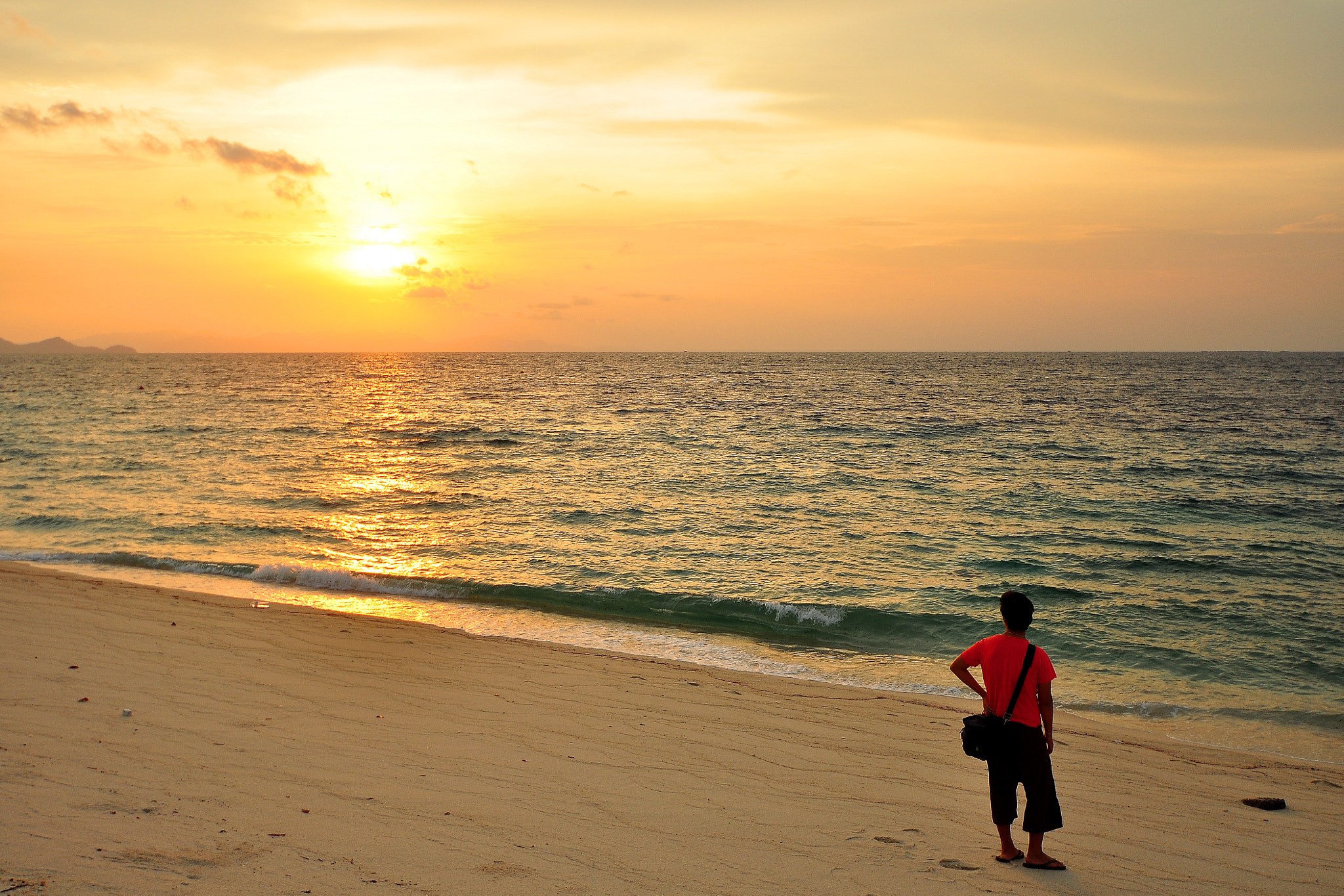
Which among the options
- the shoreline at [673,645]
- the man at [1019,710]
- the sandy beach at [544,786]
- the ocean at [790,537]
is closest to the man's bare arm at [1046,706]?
the man at [1019,710]

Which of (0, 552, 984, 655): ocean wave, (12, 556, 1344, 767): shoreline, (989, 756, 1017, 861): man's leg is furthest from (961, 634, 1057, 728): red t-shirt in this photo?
(0, 552, 984, 655): ocean wave

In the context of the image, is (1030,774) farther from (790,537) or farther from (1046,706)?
(790,537)

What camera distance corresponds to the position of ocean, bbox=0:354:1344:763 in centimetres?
1157

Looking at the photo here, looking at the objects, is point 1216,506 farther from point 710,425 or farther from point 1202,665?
point 710,425

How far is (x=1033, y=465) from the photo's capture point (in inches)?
1131

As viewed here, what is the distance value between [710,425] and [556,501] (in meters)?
22.1

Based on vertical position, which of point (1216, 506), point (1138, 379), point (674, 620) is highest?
point (1138, 379)

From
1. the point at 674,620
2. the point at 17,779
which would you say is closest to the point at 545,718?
the point at 17,779

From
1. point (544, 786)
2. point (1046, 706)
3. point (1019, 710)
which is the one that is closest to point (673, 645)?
point (544, 786)

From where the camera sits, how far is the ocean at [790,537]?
11570 mm

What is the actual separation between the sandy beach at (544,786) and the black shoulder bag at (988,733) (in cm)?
92

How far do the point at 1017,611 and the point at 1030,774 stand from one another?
1.12 meters

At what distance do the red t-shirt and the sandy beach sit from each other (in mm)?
1187

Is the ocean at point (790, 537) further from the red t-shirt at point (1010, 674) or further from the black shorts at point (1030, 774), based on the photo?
the red t-shirt at point (1010, 674)
